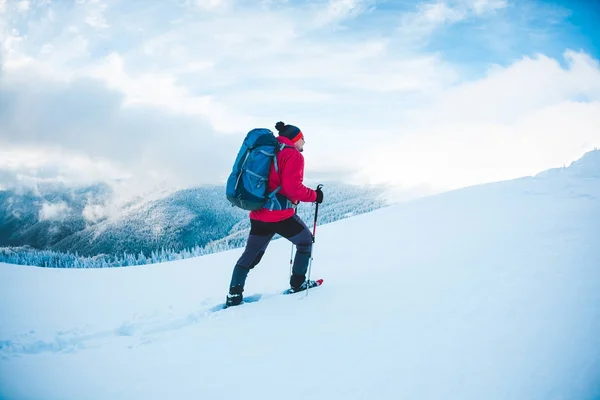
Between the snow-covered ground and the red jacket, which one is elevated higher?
the red jacket

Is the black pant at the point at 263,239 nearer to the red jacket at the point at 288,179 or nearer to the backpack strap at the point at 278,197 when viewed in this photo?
the red jacket at the point at 288,179

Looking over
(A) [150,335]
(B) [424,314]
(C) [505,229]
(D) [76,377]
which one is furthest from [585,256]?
(D) [76,377]

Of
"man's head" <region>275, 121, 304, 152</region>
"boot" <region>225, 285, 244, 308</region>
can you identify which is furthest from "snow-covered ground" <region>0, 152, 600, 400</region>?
"man's head" <region>275, 121, 304, 152</region>

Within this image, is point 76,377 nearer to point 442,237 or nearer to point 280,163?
point 280,163

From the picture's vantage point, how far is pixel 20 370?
10.5 ft

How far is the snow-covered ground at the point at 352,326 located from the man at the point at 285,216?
47 centimetres

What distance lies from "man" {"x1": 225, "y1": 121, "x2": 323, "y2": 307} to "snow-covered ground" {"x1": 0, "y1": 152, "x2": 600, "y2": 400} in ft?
1.55

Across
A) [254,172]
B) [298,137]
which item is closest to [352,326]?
[254,172]

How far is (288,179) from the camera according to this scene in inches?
176

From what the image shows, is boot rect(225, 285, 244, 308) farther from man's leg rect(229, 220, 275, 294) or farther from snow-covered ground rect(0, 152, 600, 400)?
snow-covered ground rect(0, 152, 600, 400)

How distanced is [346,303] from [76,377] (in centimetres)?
303

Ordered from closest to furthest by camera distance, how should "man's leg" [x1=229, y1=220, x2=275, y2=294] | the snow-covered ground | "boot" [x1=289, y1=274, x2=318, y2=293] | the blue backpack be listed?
1. the snow-covered ground
2. the blue backpack
3. "man's leg" [x1=229, y1=220, x2=275, y2=294]
4. "boot" [x1=289, y1=274, x2=318, y2=293]

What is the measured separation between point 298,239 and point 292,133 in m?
1.60

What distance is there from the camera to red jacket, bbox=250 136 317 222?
4480 mm
